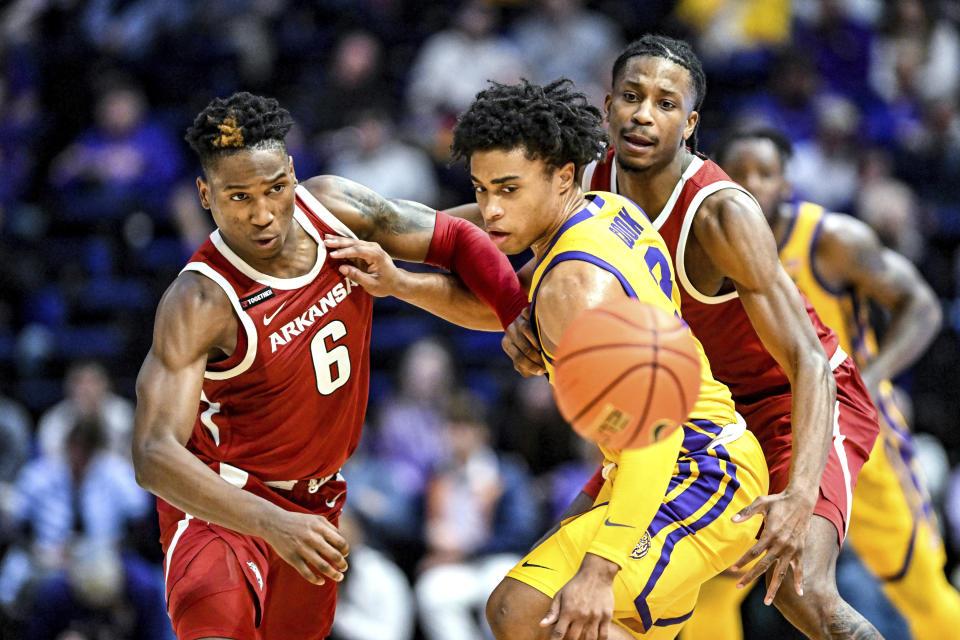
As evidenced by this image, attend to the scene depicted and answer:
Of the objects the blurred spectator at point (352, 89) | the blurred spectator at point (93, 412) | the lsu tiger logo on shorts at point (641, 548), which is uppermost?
the lsu tiger logo on shorts at point (641, 548)

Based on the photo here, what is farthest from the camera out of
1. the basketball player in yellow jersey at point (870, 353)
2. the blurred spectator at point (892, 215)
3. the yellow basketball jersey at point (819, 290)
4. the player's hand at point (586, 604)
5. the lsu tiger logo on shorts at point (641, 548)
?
the blurred spectator at point (892, 215)

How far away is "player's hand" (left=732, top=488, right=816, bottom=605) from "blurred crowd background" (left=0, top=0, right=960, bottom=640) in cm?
393

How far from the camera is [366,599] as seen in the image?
8.15m

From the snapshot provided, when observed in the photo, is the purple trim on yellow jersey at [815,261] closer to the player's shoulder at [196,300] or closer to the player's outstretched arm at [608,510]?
the player's outstretched arm at [608,510]

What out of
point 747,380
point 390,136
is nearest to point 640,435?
point 747,380

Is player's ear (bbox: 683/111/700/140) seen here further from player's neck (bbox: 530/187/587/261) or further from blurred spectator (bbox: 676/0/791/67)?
blurred spectator (bbox: 676/0/791/67)

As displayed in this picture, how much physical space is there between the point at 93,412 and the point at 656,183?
5.78 m

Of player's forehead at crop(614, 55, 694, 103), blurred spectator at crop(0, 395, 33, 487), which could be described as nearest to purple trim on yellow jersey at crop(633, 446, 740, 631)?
player's forehead at crop(614, 55, 694, 103)

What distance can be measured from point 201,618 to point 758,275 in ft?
7.84

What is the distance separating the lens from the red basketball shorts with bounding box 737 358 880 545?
195 inches

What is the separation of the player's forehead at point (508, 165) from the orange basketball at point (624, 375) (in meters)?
0.67

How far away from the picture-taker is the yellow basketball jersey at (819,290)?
646cm

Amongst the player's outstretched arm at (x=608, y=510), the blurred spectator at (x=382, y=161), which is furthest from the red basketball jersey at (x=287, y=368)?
the blurred spectator at (x=382, y=161)

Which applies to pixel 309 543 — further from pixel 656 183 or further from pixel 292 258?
pixel 656 183
